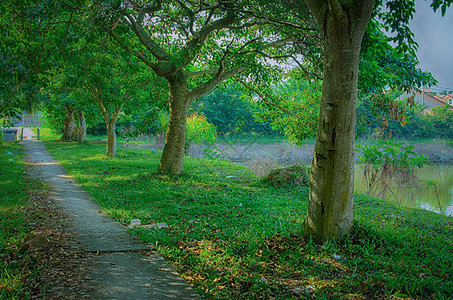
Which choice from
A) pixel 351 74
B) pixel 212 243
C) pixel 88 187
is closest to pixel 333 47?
pixel 351 74

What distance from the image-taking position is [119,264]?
160 inches

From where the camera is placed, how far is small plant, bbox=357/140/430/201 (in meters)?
10.3

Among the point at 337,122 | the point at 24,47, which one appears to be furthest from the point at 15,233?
the point at 337,122

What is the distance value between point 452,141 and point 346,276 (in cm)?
3574

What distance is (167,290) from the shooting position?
3.41 meters

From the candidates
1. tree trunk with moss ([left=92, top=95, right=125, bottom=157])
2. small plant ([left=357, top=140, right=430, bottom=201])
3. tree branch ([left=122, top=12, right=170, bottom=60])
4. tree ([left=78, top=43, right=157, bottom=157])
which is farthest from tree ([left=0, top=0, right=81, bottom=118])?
tree trunk with moss ([left=92, top=95, right=125, bottom=157])

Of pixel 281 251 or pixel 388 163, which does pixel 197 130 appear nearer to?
pixel 388 163

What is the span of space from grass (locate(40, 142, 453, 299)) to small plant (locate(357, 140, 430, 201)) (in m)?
3.11

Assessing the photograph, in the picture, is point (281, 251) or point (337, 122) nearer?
point (337, 122)

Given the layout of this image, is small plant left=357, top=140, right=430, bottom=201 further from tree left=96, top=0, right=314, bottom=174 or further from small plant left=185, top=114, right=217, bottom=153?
small plant left=185, top=114, right=217, bottom=153

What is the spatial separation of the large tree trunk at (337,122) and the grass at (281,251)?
0.39 metres

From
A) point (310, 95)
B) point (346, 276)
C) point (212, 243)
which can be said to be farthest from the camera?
point (310, 95)

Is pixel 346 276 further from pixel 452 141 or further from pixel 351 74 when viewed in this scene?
pixel 452 141

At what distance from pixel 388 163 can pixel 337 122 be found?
8193 millimetres
